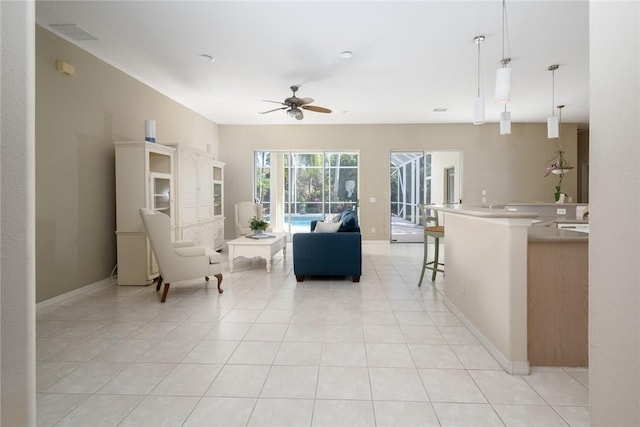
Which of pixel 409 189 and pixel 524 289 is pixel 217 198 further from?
pixel 524 289

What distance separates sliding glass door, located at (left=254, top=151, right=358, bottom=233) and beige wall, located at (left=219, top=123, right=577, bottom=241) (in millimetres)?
255

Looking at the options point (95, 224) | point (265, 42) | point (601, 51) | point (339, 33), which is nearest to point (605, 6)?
point (601, 51)

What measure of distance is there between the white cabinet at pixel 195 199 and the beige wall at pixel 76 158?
803 mm

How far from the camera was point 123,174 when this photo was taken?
448 cm

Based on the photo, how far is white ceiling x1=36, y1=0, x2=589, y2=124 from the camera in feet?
10.7

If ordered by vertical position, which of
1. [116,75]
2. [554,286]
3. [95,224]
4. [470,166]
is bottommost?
[554,286]

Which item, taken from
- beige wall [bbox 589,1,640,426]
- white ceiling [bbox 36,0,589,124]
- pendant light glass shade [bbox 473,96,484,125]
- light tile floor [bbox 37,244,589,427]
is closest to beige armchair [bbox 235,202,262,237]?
white ceiling [bbox 36,0,589,124]

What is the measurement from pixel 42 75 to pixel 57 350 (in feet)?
9.01

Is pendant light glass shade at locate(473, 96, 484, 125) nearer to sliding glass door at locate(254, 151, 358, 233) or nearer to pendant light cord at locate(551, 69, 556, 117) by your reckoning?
pendant light cord at locate(551, 69, 556, 117)

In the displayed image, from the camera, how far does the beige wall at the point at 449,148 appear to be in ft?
26.8

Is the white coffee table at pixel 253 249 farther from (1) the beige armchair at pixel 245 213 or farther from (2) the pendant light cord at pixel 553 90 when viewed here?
(2) the pendant light cord at pixel 553 90

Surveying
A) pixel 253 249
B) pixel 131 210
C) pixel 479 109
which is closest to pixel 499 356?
pixel 479 109

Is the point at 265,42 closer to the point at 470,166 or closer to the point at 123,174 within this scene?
the point at 123,174

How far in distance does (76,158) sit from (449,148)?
23.7 feet
